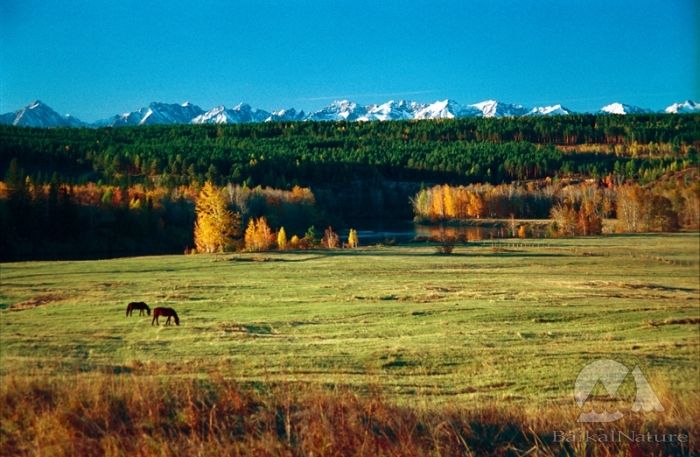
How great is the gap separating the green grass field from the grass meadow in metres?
0.07

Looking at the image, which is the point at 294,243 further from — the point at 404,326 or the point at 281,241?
the point at 404,326

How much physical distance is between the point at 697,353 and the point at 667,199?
5.67 metres

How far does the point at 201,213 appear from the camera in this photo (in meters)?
51.6

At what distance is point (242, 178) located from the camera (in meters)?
103

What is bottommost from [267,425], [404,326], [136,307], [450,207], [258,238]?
[404,326]

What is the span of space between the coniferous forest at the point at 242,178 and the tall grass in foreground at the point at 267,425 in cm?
224

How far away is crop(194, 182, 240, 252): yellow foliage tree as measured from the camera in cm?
5053

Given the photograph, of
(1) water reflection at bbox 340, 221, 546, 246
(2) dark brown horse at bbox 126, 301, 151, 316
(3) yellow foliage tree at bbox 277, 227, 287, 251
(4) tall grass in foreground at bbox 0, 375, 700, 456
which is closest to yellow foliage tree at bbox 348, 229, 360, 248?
(1) water reflection at bbox 340, 221, 546, 246

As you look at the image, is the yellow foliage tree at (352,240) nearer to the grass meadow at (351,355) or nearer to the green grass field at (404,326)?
the grass meadow at (351,355)

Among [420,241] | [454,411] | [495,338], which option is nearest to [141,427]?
[454,411]

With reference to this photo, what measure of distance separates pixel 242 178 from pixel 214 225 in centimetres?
5326

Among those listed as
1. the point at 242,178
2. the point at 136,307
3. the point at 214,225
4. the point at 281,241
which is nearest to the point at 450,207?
the point at 281,241

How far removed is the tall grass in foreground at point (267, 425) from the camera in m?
4.50

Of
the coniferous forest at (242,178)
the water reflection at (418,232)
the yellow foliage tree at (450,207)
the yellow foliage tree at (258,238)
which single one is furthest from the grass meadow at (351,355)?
the yellow foliage tree at (258,238)
